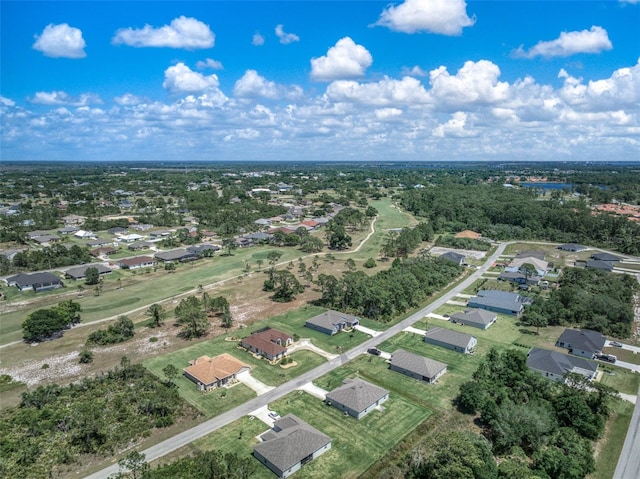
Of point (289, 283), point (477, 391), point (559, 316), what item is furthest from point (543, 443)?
point (289, 283)

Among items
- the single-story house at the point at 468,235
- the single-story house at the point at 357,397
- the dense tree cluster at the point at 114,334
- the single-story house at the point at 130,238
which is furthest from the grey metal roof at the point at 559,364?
the single-story house at the point at 130,238

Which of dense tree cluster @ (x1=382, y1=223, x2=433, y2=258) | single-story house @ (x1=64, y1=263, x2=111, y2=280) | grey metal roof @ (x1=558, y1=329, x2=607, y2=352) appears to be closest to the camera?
grey metal roof @ (x1=558, y1=329, x2=607, y2=352)

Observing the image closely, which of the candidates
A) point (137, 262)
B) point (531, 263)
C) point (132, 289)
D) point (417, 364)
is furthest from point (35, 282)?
point (531, 263)

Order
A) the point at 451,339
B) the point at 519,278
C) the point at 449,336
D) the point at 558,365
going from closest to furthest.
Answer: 1. the point at 558,365
2. the point at 451,339
3. the point at 449,336
4. the point at 519,278

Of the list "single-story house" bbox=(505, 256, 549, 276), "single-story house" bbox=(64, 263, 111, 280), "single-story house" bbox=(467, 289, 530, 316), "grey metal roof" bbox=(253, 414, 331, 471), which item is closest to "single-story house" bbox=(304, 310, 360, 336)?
"grey metal roof" bbox=(253, 414, 331, 471)

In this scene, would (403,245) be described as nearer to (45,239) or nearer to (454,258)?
(454,258)

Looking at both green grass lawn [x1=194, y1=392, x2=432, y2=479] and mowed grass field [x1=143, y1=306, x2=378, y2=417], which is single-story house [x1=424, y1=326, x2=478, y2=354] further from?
green grass lawn [x1=194, y1=392, x2=432, y2=479]

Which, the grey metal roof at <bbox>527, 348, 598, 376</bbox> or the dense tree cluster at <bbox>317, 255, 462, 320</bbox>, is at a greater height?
the dense tree cluster at <bbox>317, 255, 462, 320</bbox>
